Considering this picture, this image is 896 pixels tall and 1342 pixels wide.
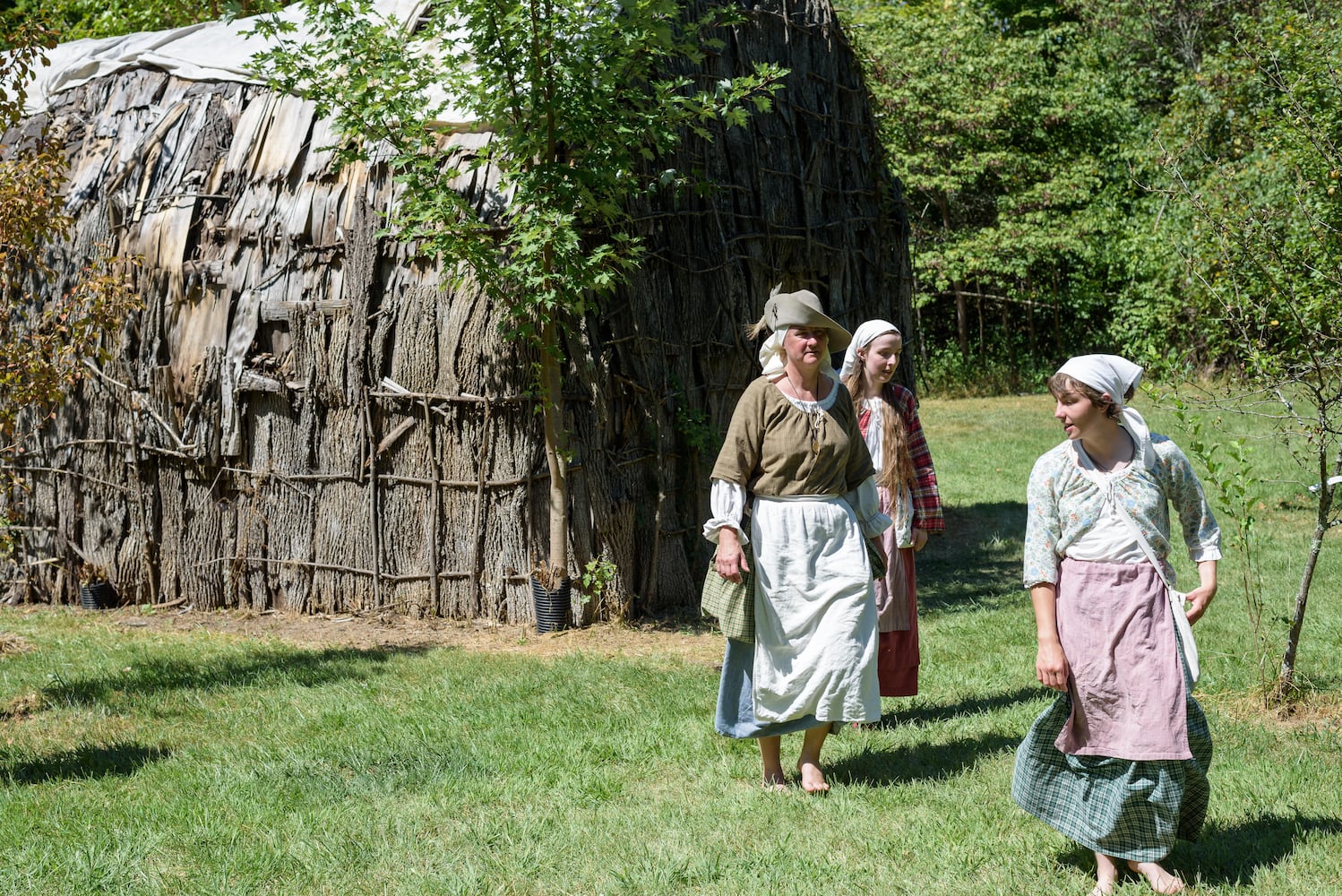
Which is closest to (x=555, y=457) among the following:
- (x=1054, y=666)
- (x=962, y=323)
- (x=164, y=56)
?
(x=1054, y=666)

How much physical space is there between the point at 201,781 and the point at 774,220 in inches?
219

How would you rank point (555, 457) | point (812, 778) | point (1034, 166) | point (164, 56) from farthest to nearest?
point (1034, 166)
point (164, 56)
point (555, 457)
point (812, 778)

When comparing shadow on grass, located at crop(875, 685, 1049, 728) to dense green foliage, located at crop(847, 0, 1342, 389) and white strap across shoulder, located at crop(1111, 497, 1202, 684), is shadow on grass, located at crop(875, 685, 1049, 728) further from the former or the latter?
dense green foliage, located at crop(847, 0, 1342, 389)

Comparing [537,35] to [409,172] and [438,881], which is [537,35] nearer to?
[409,172]

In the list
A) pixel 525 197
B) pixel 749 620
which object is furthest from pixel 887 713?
pixel 525 197

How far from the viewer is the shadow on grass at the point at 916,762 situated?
4.59m

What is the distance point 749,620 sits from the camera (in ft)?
14.5

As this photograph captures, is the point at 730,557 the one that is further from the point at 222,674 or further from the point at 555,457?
the point at 222,674

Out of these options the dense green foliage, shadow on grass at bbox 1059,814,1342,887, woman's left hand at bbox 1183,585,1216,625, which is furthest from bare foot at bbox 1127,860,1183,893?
the dense green foliage

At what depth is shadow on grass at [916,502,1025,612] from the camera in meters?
8.14

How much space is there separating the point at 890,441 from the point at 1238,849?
2077 mm

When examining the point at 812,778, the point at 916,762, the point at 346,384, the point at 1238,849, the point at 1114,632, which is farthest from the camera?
the point at 346,384

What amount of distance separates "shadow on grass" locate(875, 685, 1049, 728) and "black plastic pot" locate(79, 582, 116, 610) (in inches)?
226

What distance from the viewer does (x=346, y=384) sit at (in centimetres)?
761
